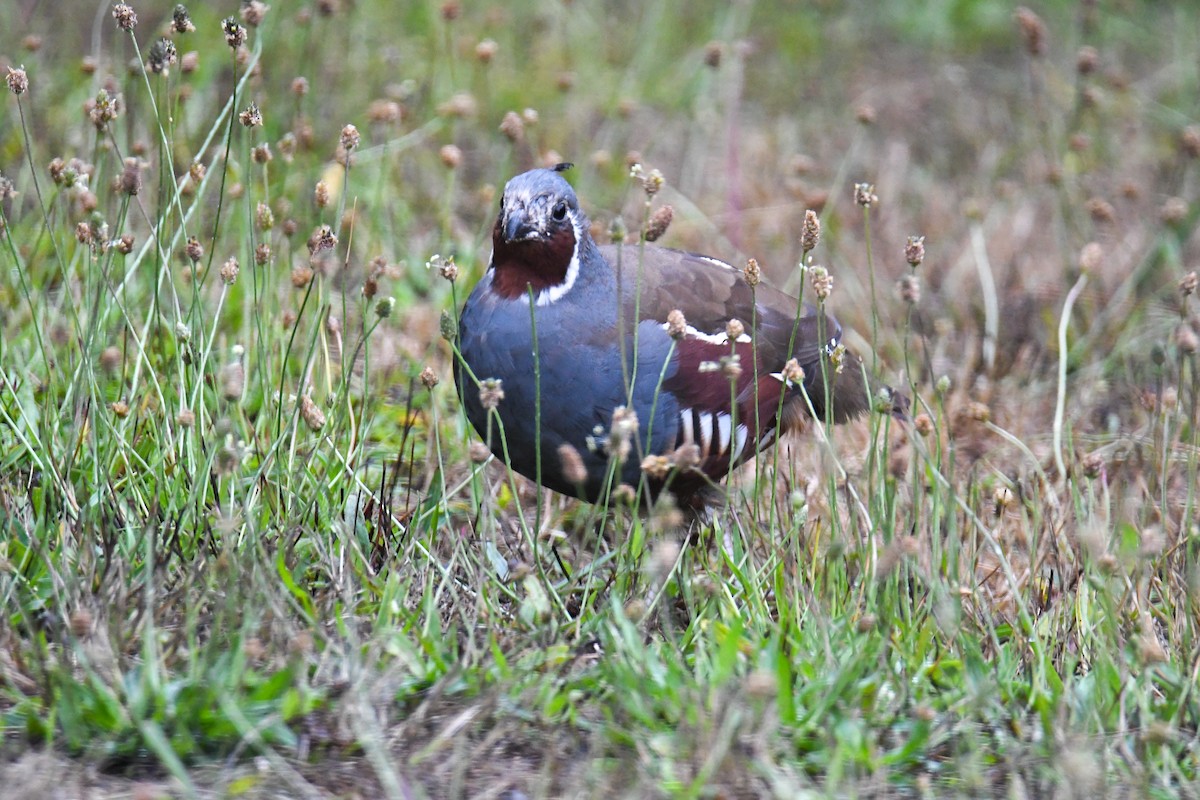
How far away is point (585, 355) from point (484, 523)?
0.63 meters

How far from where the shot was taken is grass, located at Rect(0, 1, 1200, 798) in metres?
2.82

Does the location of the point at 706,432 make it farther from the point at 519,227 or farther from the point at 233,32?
the point at 233,32

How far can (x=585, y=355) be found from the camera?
3729 mm

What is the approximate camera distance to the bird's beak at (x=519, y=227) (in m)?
3.75

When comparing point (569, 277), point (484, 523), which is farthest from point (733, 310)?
point (484, 523)

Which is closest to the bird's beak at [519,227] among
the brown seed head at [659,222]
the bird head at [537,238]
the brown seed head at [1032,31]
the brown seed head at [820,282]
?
the bird head at [537,238]

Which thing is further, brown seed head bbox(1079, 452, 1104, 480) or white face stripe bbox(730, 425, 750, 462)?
white face stripe bbox(730, 425, 750, 462)

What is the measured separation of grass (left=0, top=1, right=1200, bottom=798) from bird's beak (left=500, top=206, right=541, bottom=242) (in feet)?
1.18

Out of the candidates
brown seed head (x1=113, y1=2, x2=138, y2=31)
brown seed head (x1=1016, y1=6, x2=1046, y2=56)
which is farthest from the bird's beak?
brown seed head (x1=1016, y1=6, x2=1046, y2=56)

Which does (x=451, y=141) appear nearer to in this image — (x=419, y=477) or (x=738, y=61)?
(x=738, y=61)

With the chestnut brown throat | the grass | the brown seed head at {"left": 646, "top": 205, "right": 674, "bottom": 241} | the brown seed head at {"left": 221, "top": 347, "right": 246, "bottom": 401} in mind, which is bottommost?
the grass

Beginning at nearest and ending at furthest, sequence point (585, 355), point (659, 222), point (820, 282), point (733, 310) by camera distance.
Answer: point (820, 282) < point (659, 222) < point (585, 355) < point (733, 310)

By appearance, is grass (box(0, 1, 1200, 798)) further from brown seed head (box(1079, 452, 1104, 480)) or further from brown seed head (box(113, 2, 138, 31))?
brown seed head (box(113, 2, 138, 31))

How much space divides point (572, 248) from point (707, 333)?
44 centimetres
